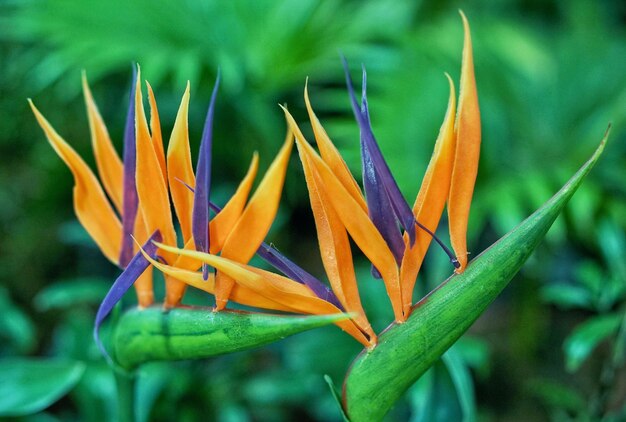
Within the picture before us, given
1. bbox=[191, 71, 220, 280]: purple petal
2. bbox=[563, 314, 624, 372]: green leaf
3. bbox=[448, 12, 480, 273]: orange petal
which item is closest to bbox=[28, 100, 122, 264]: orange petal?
bbox=[191, 71, 220, 280]: purple petal

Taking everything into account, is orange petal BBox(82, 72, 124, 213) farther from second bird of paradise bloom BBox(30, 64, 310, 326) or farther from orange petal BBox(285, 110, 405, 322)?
orange petal BBox(285, 110, 405, 322)

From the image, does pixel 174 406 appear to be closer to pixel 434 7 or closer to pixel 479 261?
pixel 479 261

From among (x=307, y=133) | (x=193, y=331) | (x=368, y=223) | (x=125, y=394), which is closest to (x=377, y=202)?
(x=368, y=223)

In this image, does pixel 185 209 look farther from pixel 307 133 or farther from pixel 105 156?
pixel 307 133

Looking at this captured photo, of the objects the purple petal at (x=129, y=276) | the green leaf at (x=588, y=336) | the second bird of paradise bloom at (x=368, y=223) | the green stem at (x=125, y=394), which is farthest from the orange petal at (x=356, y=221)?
the green leaf at (x=588, y=336)

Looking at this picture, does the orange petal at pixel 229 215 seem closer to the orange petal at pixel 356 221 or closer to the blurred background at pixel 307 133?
Result: the orange petal at pixel 356 221

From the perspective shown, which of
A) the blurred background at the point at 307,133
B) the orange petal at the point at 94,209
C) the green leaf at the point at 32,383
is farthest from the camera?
the blurred background at the point at 307,133
